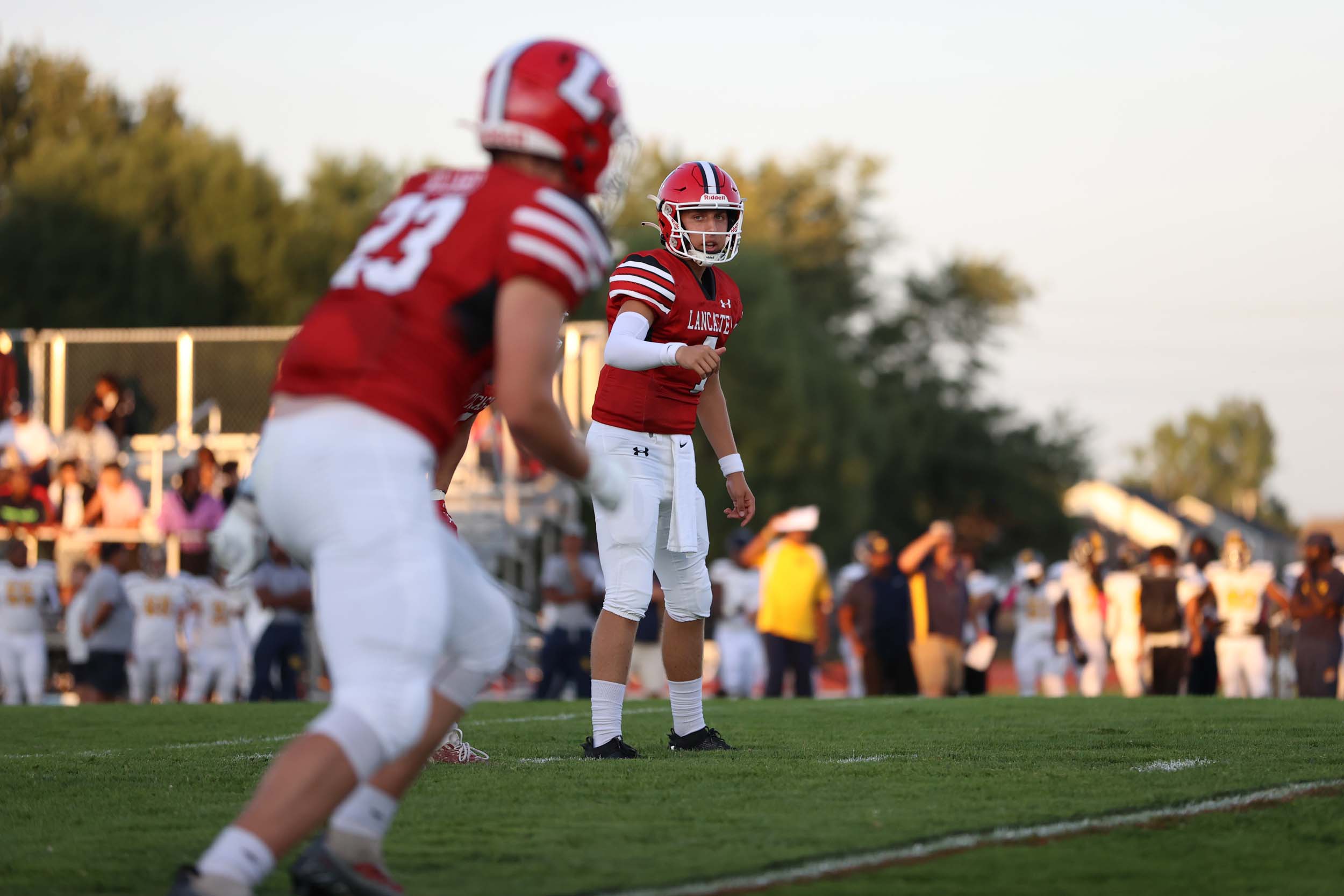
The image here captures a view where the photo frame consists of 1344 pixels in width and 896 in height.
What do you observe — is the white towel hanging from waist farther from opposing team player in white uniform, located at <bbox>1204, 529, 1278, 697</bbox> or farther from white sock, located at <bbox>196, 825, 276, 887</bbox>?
opposing team player in white uniform, located at <bbox>1204, 529, 1278, 697</bbox>

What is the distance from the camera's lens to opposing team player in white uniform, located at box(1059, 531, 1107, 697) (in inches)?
677

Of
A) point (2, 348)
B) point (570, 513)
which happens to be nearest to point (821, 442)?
point (570, 513)

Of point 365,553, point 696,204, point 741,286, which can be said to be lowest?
point 365,553

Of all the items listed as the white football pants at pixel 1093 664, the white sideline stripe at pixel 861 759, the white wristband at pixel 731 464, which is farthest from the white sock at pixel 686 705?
the white football pants at pixel 1093 664

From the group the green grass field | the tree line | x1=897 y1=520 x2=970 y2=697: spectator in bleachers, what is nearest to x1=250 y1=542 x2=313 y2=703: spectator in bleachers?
x1=897 y1=520 x2=970 y2=697: spectator in bleachers

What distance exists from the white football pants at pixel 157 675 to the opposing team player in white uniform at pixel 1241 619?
9.72 metres

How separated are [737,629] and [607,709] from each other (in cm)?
1114

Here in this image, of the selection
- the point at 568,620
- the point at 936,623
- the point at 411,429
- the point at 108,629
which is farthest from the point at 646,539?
the point at 936,623

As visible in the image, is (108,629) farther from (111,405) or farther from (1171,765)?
(1171,765)

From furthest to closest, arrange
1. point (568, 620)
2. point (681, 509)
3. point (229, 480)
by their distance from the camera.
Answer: point (568, 620), point (229, 480), point (681, 509)

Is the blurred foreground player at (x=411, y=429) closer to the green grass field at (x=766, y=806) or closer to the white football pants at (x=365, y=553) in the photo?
the white football pants at (x=365, y=553)

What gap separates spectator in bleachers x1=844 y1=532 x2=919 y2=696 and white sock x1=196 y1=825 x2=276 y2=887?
1267 cm

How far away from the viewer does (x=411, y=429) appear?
3426mm

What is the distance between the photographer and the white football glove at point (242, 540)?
3.83 meters
